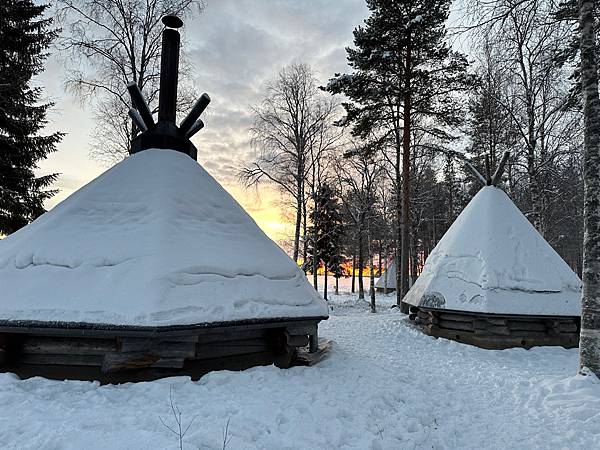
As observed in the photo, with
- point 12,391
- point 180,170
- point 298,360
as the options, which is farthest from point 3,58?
point 298,360

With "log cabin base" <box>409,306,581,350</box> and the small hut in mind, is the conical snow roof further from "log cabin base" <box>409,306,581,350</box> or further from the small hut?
"log cabin base" <box>409,306,581,350</box>

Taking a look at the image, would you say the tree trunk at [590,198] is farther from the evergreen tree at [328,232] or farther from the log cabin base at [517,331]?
the evergreen tree at [328,232]

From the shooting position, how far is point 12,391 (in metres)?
4.14

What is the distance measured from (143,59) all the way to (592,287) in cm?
1426

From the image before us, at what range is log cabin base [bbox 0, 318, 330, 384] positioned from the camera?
4500 millimetres

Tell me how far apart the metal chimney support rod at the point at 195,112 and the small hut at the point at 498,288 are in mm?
6942

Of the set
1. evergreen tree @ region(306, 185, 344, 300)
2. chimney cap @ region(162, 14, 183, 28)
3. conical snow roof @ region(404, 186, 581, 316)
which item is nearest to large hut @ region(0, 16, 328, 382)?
chimney cap @ region(162, 14, 183, 28)

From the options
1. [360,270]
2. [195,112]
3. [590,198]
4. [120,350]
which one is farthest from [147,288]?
[360,270]

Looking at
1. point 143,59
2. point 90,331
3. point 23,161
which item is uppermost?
point 143,59

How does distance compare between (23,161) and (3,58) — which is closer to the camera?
(3,58)

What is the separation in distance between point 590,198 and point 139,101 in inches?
322

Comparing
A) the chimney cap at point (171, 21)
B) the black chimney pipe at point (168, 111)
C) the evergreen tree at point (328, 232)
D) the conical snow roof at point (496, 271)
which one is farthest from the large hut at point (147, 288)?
the evergreen tree at point (328, 232)

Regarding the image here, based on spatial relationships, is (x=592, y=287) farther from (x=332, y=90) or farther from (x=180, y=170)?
(x=332, y=90)

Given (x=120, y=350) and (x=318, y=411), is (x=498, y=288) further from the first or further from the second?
(x=120, y=350)
